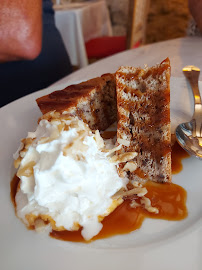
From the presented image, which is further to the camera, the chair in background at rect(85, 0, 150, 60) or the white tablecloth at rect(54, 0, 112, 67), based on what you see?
the white tablecloth at rect(54, 0, 112, 67)

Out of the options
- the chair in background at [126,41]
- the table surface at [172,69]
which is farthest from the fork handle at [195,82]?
the chair in background at [126,41]

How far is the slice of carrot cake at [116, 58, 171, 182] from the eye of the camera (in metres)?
1.01

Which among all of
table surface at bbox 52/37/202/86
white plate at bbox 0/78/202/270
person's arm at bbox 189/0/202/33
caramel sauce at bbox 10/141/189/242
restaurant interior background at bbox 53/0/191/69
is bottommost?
restaurant interior background at bbox 53/0/191/69

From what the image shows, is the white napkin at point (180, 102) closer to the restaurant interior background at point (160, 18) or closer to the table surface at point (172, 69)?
the table surface at point (172, 69)

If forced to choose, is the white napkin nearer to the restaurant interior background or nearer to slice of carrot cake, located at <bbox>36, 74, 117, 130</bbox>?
slice of carrot cake, located at <bbox>36, 74, 117, 130</bbox>

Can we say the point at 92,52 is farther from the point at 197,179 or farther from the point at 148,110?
the point at 197,179

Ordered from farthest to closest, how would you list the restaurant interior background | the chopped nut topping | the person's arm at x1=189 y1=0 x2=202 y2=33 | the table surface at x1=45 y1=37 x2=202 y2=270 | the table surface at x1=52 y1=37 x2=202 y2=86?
the restaurant interior background < the person's arm at x1=189 y1=0 x2=202 y2=33 < the table surface at x1=52 y1=37 x2=202 y2=86 < the chopped nut topping < the table surface at x1=45 y1=37 x2=202 y2=270

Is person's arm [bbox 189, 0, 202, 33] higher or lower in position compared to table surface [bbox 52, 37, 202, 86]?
higher

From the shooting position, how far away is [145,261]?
2.22ft

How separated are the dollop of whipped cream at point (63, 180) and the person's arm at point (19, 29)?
0.93 metres

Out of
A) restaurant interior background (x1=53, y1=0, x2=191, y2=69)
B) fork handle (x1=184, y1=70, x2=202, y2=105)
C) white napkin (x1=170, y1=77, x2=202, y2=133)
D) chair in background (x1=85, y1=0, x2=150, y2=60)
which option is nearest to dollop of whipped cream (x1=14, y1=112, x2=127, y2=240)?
white napkin (x1=170, y1=77, x2=202, y2=133)

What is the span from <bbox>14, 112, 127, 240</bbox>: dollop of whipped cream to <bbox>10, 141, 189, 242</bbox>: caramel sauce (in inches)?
0.9

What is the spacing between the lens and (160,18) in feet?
16.9

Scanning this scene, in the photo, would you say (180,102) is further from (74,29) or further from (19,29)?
(74,29)
